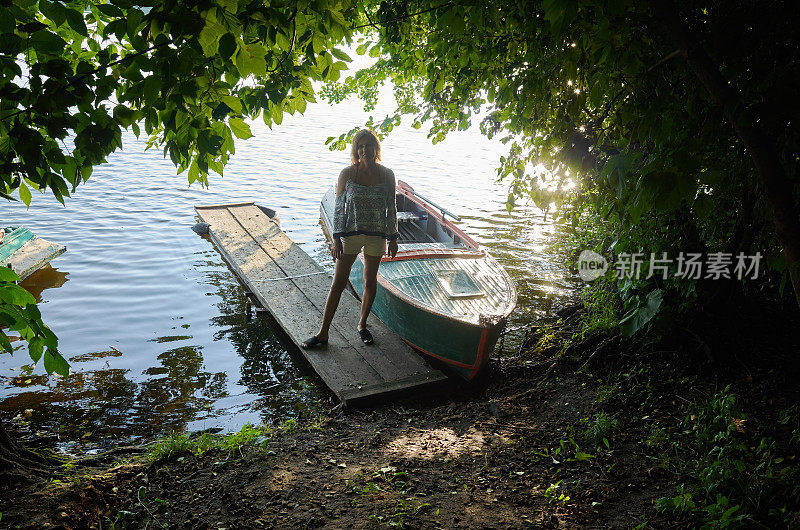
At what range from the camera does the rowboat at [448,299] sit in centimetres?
670

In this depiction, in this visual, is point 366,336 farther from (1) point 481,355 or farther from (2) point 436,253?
(2) point 436,253

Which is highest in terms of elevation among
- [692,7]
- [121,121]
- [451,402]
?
[692,7]

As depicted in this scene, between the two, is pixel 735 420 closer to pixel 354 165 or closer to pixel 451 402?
pixel 451 402

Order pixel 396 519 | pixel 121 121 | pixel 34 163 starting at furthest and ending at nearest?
pixel 396 519 < pixel 121 121 < pixel 34 163

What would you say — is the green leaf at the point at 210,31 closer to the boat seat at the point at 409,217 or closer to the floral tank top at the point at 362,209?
the floral tank top at the point at 362,209

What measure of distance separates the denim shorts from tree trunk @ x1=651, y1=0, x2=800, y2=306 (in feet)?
15.0

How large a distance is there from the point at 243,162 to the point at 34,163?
22.2 meters

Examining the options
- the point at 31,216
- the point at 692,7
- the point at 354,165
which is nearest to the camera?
the point at 692,7

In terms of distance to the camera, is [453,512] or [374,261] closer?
[453,512]

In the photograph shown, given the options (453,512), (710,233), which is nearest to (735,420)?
(710,233)

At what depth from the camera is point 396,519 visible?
3.53 metres

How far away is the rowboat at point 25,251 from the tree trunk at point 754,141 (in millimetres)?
11239

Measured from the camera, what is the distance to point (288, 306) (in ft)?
27.8

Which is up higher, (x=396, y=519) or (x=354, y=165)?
(x=354, y=165)
